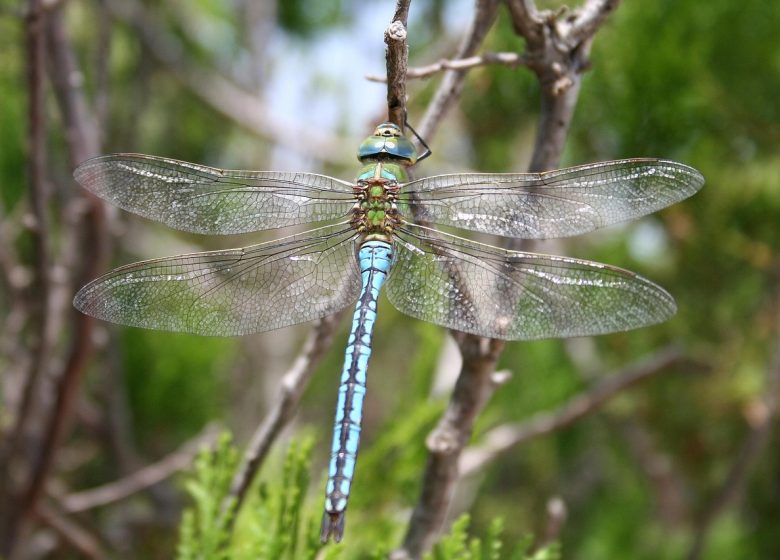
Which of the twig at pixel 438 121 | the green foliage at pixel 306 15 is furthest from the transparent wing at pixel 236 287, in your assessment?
the green foliage at pixel 306 15

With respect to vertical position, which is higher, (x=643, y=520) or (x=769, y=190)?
(x=769, y=190)

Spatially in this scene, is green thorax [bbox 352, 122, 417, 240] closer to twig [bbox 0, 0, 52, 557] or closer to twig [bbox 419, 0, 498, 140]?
twig [bbox 419, 0, 498, 140]

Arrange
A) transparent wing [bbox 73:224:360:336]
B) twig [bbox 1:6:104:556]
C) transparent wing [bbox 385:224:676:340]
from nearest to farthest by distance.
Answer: transparent wing [bbox 385:224:676:340] → transparent wing [bbox 73:224:360:336] → twig [bbox 1:6:104:556]

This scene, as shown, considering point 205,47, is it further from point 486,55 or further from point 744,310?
point 486,55

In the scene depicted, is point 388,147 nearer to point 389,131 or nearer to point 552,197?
point 389,131

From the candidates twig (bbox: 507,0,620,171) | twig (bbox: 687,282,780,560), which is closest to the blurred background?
twig (bbox: 687,282,780,560)

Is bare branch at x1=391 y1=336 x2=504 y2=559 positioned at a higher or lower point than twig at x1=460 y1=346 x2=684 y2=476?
lower

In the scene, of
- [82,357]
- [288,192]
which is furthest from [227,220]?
[82,357]
